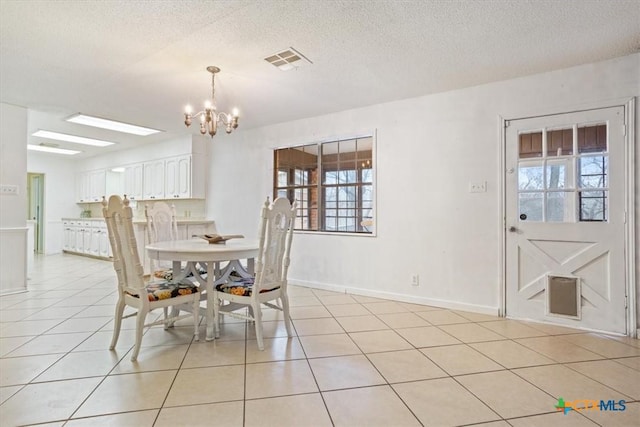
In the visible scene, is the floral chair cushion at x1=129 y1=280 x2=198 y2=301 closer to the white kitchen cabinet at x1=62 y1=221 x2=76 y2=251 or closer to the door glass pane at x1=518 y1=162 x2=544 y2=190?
the door glass pane at x1=518 y1=162 x2=544 y2=190

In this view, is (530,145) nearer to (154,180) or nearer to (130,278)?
(130,278)

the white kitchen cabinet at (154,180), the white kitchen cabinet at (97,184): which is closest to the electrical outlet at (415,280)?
the white kitchen cabinet at (154,180)

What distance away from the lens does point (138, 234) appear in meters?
5.20

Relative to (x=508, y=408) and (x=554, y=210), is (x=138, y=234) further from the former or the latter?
(x=554, y=210)

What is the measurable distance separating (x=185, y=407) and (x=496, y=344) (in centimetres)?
229

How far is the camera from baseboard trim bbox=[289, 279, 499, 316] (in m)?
3.30

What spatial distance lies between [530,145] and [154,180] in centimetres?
625

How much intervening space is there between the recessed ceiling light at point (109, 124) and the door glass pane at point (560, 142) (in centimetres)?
551

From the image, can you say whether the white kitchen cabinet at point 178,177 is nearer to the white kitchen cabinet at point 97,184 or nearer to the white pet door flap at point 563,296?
the white kitchen cabinet at point 97,184

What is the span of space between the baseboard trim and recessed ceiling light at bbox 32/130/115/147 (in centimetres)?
493

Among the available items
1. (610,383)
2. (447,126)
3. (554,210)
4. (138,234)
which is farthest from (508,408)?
(138,234)

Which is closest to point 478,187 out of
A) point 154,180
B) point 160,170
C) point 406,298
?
point 406,298

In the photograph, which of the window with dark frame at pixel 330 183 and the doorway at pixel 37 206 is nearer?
the window with dark frame at pixel 330 183

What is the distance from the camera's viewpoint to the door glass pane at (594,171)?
2821mm
